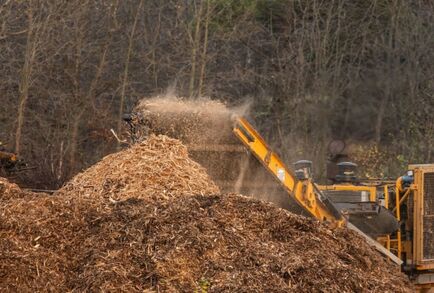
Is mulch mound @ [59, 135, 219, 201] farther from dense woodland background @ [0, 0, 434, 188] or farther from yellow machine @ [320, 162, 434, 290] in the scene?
dense woodland background @ [0, 0, 434, 188]

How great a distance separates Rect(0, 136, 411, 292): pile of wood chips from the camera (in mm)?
7613

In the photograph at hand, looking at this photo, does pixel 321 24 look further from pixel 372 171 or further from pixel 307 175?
pixel 307 175

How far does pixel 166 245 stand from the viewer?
7.89 meters

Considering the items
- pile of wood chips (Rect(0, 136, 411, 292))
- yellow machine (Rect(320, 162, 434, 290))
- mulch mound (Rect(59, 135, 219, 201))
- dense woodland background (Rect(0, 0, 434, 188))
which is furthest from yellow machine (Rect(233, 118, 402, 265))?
dense woodland background (Rect(0, 0, 434, 188))

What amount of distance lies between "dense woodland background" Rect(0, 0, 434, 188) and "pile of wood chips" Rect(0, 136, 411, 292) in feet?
33.1

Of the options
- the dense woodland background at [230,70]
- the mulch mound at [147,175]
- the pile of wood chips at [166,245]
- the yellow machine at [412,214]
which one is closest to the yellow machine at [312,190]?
the yellow machine at [412,214]

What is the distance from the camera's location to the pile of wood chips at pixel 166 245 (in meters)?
7.61

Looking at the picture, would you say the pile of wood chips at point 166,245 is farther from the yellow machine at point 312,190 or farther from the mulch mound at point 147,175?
the yellow machine at point 312,190

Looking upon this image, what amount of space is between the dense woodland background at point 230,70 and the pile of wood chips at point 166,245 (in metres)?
10.1

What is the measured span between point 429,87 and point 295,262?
21755 mm

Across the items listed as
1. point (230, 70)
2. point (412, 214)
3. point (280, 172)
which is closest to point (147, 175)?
point (280, 172)

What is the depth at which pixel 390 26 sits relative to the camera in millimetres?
29594

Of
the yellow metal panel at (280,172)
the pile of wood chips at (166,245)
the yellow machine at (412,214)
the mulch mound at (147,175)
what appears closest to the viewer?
the pile of wood chips at (166,245)

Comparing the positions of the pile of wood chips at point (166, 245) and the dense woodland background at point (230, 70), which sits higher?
the dense woodland background at point (230, 70)
